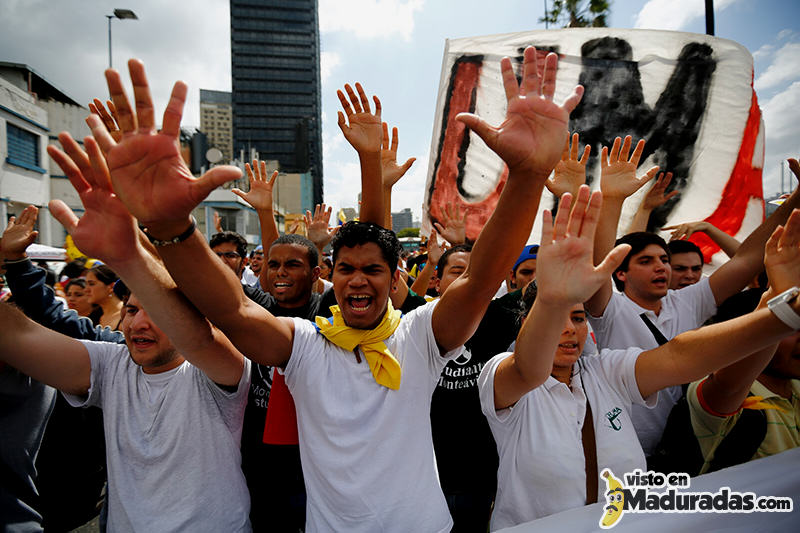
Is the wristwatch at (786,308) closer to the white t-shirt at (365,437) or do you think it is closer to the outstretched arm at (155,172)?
the white t-shirt at (365,437)

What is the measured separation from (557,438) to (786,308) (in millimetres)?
880

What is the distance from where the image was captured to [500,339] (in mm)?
2279

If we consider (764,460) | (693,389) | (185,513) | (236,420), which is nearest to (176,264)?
(236,420)

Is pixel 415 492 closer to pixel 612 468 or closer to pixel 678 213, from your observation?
pixel 612 468

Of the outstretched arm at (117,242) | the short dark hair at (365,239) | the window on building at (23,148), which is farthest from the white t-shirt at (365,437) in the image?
the window on building at (23,148)

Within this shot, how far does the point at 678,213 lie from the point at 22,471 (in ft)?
18.3

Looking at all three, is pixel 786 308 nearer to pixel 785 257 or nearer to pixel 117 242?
pixel 785 257

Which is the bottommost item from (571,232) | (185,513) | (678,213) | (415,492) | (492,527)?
(492,527)

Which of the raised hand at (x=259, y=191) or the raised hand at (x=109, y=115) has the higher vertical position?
the raised hand at (x=109, y=115)

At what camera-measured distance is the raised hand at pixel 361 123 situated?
2.20 meters

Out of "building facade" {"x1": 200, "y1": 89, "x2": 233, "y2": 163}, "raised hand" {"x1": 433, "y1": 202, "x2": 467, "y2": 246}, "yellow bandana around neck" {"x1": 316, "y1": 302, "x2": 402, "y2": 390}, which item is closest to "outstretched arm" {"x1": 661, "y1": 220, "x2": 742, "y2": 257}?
"raised hand" {"x1": 433, "y1": 202, "x2": 467, "y2": 246}

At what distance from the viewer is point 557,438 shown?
1556mm

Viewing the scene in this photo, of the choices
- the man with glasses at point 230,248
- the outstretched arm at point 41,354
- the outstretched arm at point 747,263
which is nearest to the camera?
the outstretched arm at point 41,354

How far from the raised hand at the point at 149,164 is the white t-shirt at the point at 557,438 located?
124 centimetres
